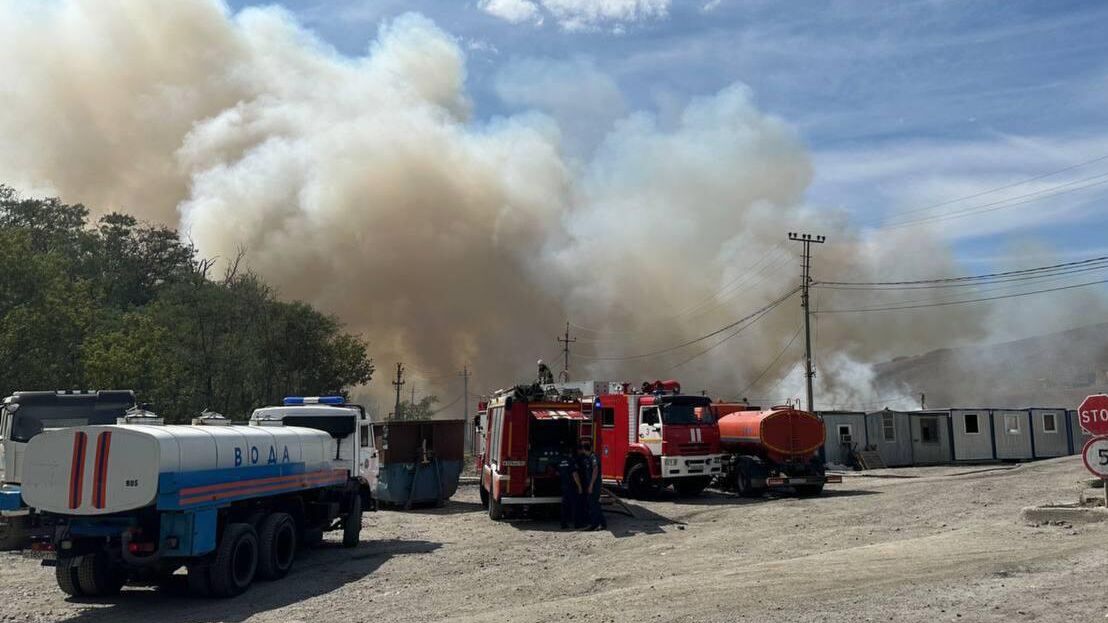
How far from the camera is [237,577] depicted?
11156mm

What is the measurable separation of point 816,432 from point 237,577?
53.0ft

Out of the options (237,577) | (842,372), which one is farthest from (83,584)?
(842,372)

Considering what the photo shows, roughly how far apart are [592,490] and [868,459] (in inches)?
874

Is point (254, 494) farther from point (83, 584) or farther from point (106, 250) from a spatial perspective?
point (106, 250)

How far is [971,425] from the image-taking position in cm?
3769

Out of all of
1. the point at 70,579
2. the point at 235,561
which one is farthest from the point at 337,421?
the point at 70,579

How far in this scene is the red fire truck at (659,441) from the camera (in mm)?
22203

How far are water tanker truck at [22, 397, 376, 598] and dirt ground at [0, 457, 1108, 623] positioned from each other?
0.38 meters

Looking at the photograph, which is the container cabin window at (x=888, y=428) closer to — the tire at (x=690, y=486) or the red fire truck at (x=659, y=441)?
the tire at (x=690, y=486)

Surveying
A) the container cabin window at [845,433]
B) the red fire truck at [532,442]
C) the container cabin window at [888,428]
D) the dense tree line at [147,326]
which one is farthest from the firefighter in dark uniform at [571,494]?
the container cabin window at [888,428]

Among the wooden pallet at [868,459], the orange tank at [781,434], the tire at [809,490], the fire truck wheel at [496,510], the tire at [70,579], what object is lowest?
the tire at [70,579]

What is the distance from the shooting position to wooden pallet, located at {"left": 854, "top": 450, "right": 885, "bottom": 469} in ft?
116

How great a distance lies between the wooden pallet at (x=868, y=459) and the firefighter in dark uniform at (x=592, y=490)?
21372 millimetres

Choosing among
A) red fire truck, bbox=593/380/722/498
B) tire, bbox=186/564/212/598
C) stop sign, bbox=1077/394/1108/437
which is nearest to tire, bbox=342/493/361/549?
tire, bbox=186/564/212/598
